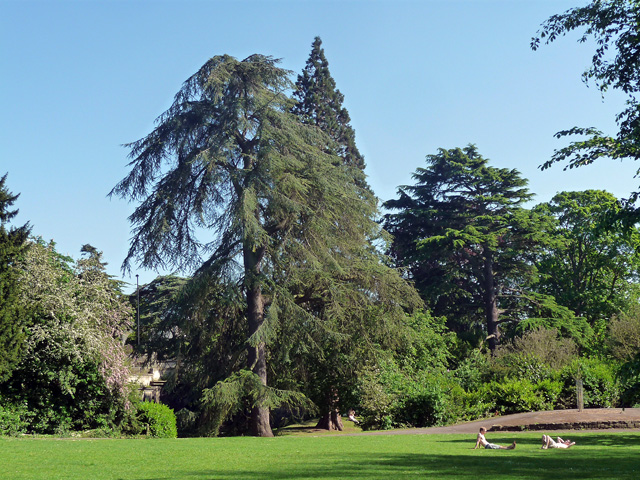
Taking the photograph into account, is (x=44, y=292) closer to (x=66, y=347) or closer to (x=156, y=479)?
(x=66, y=347)

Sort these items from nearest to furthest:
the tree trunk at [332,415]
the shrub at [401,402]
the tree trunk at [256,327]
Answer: the shrub at [401,402] < the tree trunk at [256,327] < the tree trunk at [332,415]

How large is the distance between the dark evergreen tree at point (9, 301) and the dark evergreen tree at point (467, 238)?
79.8ft

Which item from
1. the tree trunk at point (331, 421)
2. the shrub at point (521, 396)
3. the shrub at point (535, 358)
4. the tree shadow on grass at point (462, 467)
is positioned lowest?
the tree shadow on grass at point (462, 467)

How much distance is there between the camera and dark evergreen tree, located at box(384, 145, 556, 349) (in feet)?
135

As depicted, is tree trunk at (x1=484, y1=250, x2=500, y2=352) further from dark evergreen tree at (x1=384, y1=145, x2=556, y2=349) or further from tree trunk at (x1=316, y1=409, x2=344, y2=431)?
tree trunk at (x1=316, y1=409, x2=344, y2=431)

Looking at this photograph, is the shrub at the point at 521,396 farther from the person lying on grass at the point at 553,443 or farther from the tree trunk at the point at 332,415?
the person lying on grass at the point at 553,443

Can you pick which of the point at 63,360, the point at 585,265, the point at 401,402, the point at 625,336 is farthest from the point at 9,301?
the point at 585,265

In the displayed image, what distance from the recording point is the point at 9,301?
21531 mm

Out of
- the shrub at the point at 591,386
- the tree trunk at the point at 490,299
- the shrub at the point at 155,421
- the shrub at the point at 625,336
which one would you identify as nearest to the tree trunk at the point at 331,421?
the shrub at the point at 155,421

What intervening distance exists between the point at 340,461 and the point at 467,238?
94.6 feet

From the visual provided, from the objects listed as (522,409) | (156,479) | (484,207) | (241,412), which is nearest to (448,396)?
(522,409)

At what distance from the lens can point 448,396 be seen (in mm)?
25719

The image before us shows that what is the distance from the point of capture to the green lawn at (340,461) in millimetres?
9967

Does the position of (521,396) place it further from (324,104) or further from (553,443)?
(324,104)
